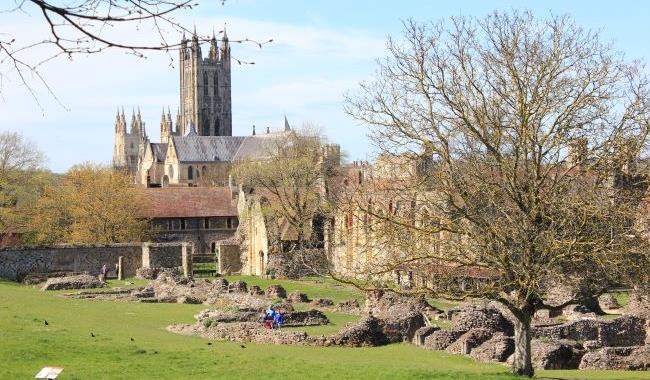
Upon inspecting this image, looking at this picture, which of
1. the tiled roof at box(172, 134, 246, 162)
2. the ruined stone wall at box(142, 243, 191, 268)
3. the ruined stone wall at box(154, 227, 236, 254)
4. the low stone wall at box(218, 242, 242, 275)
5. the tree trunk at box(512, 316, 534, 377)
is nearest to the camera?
the tree trunk at box(512, 316, 534, 377)

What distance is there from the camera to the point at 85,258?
69.9 metres

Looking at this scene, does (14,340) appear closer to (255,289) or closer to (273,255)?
(255,289)

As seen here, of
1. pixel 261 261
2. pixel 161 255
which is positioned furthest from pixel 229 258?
pixel 161 255

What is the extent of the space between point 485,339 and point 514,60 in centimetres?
972

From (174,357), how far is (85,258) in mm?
46081

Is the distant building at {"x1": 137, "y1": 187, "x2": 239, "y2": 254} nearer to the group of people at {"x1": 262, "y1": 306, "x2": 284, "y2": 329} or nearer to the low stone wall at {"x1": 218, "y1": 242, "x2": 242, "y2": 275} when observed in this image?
the low stone wall at {"x1": 218, "y1": 242, "x2": 242, "y2": 275}

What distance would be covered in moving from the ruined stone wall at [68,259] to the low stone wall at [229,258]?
553 cm

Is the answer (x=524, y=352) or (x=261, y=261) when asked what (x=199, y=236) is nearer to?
(x=261, y=261)

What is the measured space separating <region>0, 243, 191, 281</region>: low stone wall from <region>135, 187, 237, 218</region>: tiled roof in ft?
51.5

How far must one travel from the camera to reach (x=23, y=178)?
273 feet

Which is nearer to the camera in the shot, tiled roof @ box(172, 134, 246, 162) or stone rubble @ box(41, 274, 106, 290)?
stone rubble @ box(41, 274, 106, 290)

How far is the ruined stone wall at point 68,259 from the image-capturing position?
221ft

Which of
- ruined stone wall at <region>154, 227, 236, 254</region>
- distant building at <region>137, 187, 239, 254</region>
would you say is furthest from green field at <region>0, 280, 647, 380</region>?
ruined stone wall at <region>154, 227, 236, 254</region>

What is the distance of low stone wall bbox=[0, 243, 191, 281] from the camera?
221 feet
